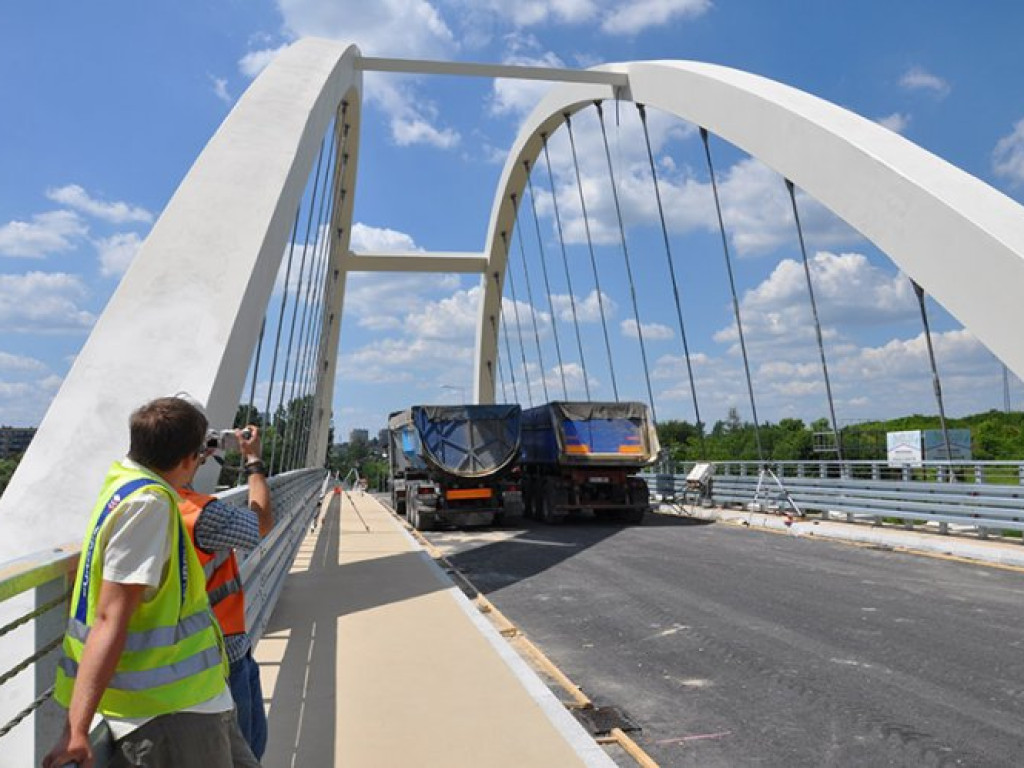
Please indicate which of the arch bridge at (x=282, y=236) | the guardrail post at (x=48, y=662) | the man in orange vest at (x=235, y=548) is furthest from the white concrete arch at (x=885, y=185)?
the guardrail post at (x=48, y=662)

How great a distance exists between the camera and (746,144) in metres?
14.8

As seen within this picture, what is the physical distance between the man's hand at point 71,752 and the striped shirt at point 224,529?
27.5 inches

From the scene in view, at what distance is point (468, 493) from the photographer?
18984 millimetres

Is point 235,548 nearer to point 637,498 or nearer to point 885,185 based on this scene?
point 885,185

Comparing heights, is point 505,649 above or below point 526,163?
below

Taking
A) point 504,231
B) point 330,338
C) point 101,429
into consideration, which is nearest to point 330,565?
point 101,429

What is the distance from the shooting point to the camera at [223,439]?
307 centimetres

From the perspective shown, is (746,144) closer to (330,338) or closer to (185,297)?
(185,297)

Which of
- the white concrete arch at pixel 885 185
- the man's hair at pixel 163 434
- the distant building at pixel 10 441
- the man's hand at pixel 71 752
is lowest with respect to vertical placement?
the man's hand at pixel 71 752

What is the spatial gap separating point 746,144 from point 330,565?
30.1 ft

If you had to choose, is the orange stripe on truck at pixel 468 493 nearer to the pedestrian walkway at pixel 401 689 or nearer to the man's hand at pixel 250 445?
the pedestrian walkway at pixel 401 689

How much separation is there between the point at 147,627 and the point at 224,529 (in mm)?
465

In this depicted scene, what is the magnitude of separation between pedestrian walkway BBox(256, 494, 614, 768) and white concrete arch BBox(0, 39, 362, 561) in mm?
1654

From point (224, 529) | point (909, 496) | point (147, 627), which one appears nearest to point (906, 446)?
point (909, 496)
